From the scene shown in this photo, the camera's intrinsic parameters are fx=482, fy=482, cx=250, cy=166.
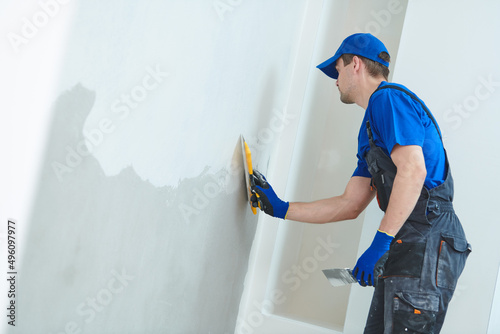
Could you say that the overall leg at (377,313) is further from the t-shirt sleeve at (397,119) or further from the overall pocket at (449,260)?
the t-shirt sleeve at (397,119)

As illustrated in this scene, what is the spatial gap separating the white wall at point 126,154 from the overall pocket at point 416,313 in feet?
2.33

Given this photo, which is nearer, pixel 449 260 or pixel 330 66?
pixel 449 260

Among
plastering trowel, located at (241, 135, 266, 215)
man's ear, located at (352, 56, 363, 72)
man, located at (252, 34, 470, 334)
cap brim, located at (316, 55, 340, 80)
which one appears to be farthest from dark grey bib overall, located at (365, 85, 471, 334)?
plastering trowel, located at (241, 135, 266, 215)

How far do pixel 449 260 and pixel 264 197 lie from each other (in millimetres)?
747

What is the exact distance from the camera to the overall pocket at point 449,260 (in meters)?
1.67

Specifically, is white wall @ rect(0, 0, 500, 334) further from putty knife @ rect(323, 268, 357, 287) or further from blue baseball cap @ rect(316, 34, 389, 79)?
putty knife @ rect(323, 268, 357, 287)

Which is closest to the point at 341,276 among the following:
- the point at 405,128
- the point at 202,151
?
the point at 405,128

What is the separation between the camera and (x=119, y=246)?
123cm

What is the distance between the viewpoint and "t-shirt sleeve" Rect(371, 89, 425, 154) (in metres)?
1.64

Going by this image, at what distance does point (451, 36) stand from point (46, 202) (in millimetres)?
2251

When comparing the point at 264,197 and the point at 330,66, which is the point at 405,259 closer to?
the point at 264,197

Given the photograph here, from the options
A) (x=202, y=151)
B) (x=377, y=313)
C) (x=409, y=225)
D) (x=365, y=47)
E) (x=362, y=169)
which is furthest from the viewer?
(x=362, y=169)

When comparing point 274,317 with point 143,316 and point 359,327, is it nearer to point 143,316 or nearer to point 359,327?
point 359,327

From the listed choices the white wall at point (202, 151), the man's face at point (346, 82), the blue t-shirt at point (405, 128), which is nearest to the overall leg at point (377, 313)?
the blue t-shirt at point (405, 128)
